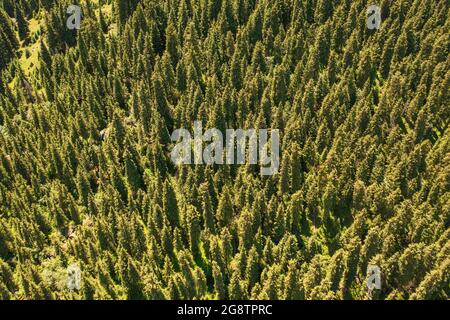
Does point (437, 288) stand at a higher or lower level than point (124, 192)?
lower

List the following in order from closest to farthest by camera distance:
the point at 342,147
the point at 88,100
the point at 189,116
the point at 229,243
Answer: the point at 229,243 → the point at 342,147 → the point at 189,116 → the point at 88,100

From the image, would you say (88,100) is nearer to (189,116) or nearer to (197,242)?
(189,116)
